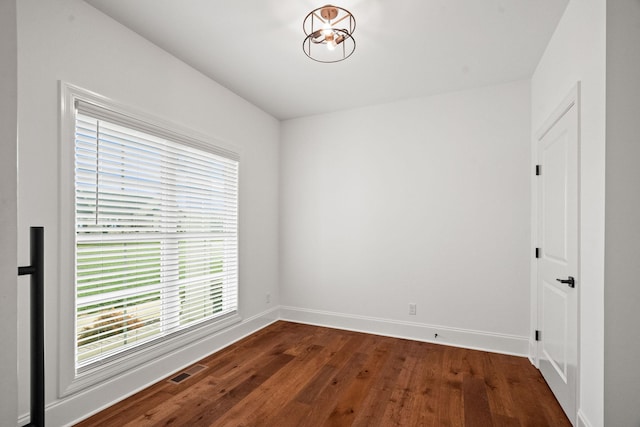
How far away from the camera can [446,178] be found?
11.8 feet

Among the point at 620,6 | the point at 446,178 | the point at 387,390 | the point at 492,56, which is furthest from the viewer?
the point at 446,178

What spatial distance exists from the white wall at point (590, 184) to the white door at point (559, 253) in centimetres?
11

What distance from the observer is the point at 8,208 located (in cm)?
60

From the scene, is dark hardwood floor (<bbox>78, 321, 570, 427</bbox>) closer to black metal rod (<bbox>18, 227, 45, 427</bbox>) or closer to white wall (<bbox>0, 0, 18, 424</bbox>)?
black metal rod (<bbox>18, 227, 45, 427</bbox>)

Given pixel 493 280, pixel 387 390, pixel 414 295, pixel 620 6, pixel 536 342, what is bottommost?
pixel 387 390

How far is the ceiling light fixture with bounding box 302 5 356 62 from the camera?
7.41ft

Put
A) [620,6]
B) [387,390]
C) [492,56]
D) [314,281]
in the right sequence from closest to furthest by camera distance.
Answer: [620,6] → [387,390] → [492,56] → [314,281]

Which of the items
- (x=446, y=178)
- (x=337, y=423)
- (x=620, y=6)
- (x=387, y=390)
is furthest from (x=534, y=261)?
(x=337, y=423)

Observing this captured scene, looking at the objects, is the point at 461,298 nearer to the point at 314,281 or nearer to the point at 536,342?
the point at 536,342

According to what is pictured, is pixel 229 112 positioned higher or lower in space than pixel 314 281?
higher

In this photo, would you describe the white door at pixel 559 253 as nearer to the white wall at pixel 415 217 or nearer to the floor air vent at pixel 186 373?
the white wall at pixel 415 217

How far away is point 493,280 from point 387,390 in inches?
66.4

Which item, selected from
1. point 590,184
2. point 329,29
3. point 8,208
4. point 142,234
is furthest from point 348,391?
point 329,29

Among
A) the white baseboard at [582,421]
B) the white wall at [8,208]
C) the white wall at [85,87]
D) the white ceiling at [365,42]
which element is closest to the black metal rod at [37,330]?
the white wall at [8,208]
